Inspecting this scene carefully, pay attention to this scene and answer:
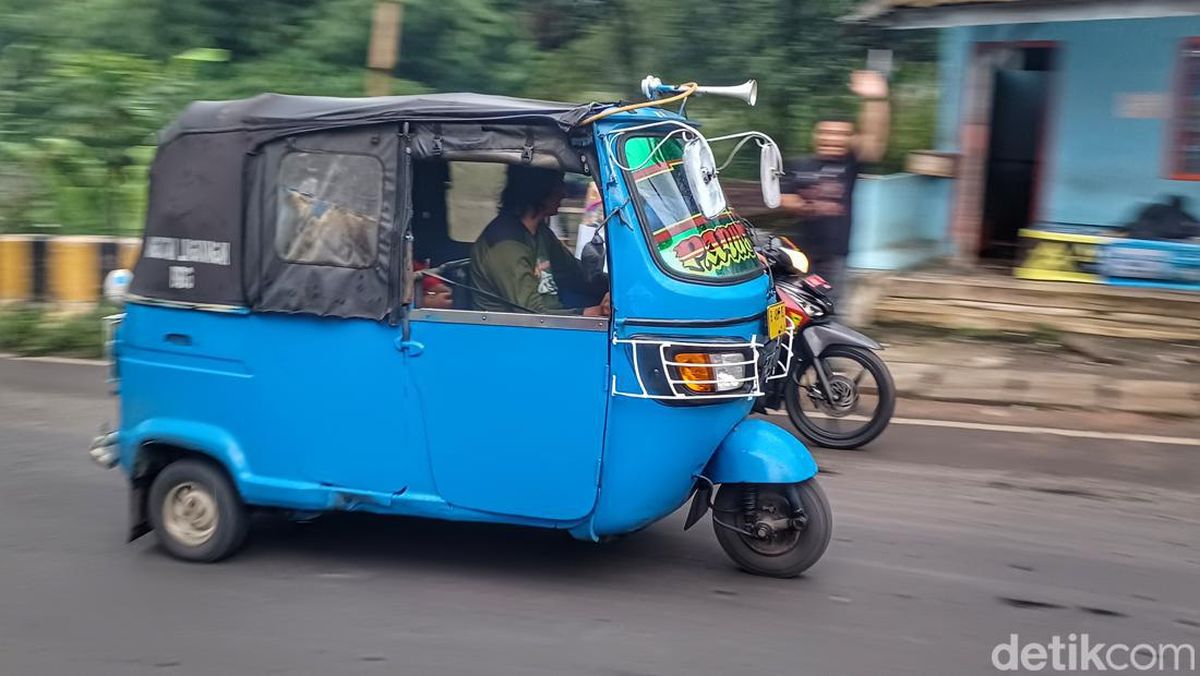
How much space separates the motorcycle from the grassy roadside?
6.07 meters

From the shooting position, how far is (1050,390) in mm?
8820

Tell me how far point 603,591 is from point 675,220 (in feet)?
5.20

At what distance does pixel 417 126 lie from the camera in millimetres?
4891

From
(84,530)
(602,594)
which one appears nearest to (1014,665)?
(602,594)

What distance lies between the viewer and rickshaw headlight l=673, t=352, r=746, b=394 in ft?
15.5

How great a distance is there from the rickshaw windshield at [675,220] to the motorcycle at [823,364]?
200cm

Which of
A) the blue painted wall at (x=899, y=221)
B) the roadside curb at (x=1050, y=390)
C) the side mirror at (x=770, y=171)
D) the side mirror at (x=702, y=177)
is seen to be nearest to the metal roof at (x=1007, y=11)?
the blue painted wall at (x=899, y=221)

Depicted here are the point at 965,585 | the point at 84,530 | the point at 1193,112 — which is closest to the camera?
the point at 965,585

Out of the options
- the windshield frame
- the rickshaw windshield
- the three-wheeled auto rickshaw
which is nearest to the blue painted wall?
the rickshaw windshield

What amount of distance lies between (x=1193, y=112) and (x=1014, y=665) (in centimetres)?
853

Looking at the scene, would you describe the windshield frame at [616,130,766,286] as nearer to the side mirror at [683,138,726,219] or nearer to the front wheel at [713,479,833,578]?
the side mirror at [683,138,726,219]

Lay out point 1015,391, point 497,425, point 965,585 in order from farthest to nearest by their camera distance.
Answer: point 1015,391, point 965,585, point 497,425

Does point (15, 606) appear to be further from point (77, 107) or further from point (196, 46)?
point (196, 46)

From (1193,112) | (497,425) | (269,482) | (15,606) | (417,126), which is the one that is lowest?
(15,606)
